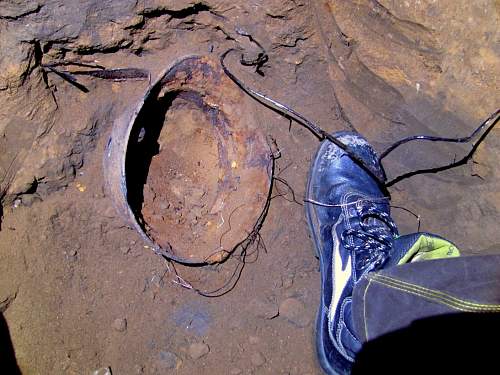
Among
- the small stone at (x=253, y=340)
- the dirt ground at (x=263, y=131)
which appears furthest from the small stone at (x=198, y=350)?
the small stone at (x=253, y=340)

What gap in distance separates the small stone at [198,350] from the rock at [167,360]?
6 cm

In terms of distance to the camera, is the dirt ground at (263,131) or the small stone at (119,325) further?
the small stone at (119,325)

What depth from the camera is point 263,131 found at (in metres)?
2.28

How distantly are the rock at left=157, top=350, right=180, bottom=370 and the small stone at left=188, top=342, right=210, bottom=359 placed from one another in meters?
0.06

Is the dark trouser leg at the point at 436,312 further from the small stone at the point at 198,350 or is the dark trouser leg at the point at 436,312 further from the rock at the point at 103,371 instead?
the rock at the point at 103,371

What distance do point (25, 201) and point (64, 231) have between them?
0.64 ft

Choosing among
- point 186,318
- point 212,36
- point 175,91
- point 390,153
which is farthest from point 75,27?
point 390,153

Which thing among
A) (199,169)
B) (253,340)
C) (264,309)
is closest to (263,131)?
(199,169)

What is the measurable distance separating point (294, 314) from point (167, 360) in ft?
1.93

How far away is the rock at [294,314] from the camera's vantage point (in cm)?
215

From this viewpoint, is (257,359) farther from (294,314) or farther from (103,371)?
(103,371)

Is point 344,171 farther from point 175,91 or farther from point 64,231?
point 64,231

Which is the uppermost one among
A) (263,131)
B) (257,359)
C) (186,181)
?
(263,131)

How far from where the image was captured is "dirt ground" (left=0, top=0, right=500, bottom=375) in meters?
1.86
